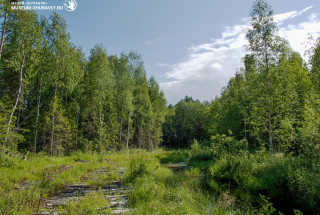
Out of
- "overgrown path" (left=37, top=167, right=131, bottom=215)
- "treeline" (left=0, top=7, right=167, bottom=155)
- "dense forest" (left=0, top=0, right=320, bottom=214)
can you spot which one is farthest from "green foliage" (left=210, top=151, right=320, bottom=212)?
"treeline" (left=0, top=7, right=167, bottom=155)

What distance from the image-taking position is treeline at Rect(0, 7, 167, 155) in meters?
15.3

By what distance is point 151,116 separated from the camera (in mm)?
35375

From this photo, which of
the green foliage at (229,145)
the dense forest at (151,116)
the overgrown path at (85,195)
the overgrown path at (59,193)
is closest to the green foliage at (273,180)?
the dense forest at (151,116)

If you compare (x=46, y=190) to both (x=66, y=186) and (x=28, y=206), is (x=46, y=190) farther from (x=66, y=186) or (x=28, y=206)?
(x=28, y=206)

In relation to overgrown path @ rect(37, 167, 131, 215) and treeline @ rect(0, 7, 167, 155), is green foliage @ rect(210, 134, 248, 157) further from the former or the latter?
treeline @ rect(0, 7, 167, 155)

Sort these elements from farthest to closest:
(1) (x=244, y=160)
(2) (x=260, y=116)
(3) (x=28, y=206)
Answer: (2) (x=260, y=116) < (1) (x=244, y=160) < (3) (x=28, y=206)

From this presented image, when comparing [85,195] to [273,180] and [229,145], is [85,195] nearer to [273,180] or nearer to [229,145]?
[273,180]

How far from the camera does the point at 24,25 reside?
1500 centimetres

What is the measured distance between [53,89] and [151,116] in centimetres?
1777

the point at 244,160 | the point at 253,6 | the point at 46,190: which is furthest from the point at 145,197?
the point at 253,6

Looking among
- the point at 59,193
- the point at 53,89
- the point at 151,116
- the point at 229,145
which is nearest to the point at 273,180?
the point at 229,145

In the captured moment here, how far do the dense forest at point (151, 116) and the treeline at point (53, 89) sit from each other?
11cm

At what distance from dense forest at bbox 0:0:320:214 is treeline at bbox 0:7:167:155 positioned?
0.11m

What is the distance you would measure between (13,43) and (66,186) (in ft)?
46.9
